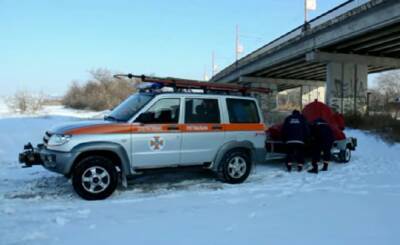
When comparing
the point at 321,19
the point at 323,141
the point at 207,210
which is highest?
the point at 321,19

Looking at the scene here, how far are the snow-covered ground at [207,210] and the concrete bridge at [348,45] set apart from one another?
501 inches

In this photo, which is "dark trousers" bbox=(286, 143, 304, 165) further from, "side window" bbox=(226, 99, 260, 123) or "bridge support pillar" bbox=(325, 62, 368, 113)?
"bridge support pillar" bbox=(325, 62, 368, 113)

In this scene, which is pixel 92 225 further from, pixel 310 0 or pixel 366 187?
pixel 310 0

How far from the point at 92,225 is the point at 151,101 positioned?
8.78ft

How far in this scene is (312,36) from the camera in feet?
82.3

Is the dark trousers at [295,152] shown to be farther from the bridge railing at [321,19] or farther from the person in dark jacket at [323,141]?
the bridge railing at [321,19]

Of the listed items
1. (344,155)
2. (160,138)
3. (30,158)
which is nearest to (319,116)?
(344,155)

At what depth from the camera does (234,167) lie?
780 centimetres

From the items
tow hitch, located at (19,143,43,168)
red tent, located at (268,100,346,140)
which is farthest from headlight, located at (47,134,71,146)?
red tent, located at (268,100,346,140)

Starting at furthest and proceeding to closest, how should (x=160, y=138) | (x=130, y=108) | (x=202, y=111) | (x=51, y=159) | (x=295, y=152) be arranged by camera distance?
(x=295, y=152)
(x=202, y=111)
(x=130, y=108)
(x=160, y=138)
(x=51, y=159)

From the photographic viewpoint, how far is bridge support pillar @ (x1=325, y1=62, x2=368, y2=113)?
82.7 feet

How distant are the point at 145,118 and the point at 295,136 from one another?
13.4 ft

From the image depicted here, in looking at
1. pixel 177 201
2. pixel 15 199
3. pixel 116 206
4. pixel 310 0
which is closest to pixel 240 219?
pixel 177 201

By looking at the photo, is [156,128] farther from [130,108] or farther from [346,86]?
[346,86]
